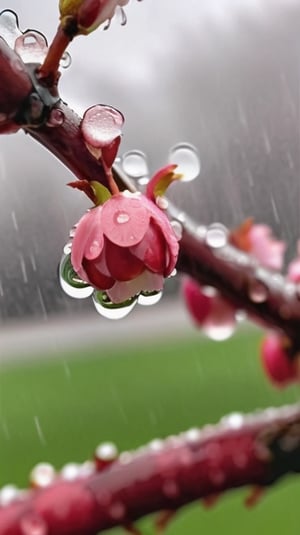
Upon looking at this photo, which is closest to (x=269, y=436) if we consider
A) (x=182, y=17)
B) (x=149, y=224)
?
(x=149, y=224)

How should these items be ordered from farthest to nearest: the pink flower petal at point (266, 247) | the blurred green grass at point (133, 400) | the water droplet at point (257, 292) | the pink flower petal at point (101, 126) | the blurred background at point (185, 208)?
1. the blurred green grass at point (133, 400)
2. the blurred background at point (185, 208)
3. the pink flower petal at point (266, 247)
4. the water droplet at point (257, 292)
5. the pink flower petal at point (101, 126)

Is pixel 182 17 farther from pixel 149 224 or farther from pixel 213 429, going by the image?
pixel 149 224

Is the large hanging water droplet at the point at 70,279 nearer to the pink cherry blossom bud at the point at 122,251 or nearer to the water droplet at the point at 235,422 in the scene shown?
the pink cherry blossom bud at the point at 122,251

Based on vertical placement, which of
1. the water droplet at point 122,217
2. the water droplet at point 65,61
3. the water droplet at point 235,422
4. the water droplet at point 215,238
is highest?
the water droplet at point 65,61

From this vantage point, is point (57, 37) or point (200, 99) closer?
point (57, 37)

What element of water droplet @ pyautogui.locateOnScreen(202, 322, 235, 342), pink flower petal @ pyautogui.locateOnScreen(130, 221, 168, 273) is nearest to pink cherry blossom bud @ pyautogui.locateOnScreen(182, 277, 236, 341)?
water droplet @ pyautogui.locateOnScreen(202, 322, 235, 342)

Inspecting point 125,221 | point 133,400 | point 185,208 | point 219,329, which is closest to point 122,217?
point 125,221

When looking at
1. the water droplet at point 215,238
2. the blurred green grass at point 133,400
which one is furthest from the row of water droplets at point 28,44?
the blurred green grass at point 133,400
